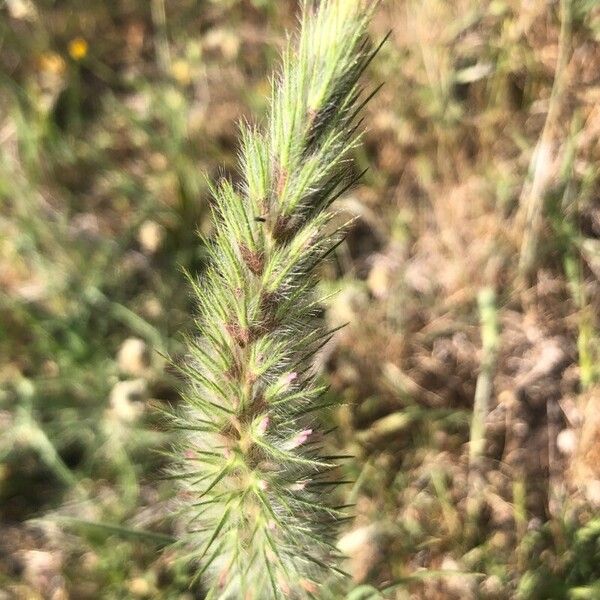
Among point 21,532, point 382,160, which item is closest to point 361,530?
point 21,532

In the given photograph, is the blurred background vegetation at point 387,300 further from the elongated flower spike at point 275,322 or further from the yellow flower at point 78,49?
the elongated flower spike at point 275,322

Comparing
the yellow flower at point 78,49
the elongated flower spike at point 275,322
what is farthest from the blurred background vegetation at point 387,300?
the elongated flower spike at point 275,322

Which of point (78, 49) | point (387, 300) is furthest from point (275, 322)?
point (78, 49)

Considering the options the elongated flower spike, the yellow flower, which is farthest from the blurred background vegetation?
the elongated flower spike

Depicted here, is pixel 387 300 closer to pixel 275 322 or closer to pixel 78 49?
pixel 275 322

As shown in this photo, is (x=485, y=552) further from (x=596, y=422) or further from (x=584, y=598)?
(x=596, y=422)

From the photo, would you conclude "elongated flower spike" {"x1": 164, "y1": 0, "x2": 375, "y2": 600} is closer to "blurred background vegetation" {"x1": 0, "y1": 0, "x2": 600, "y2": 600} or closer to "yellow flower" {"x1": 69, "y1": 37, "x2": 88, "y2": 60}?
"blurred background vegetation" {"x1": 0, "y1": 0, "x2": 600, "y2": 600}
